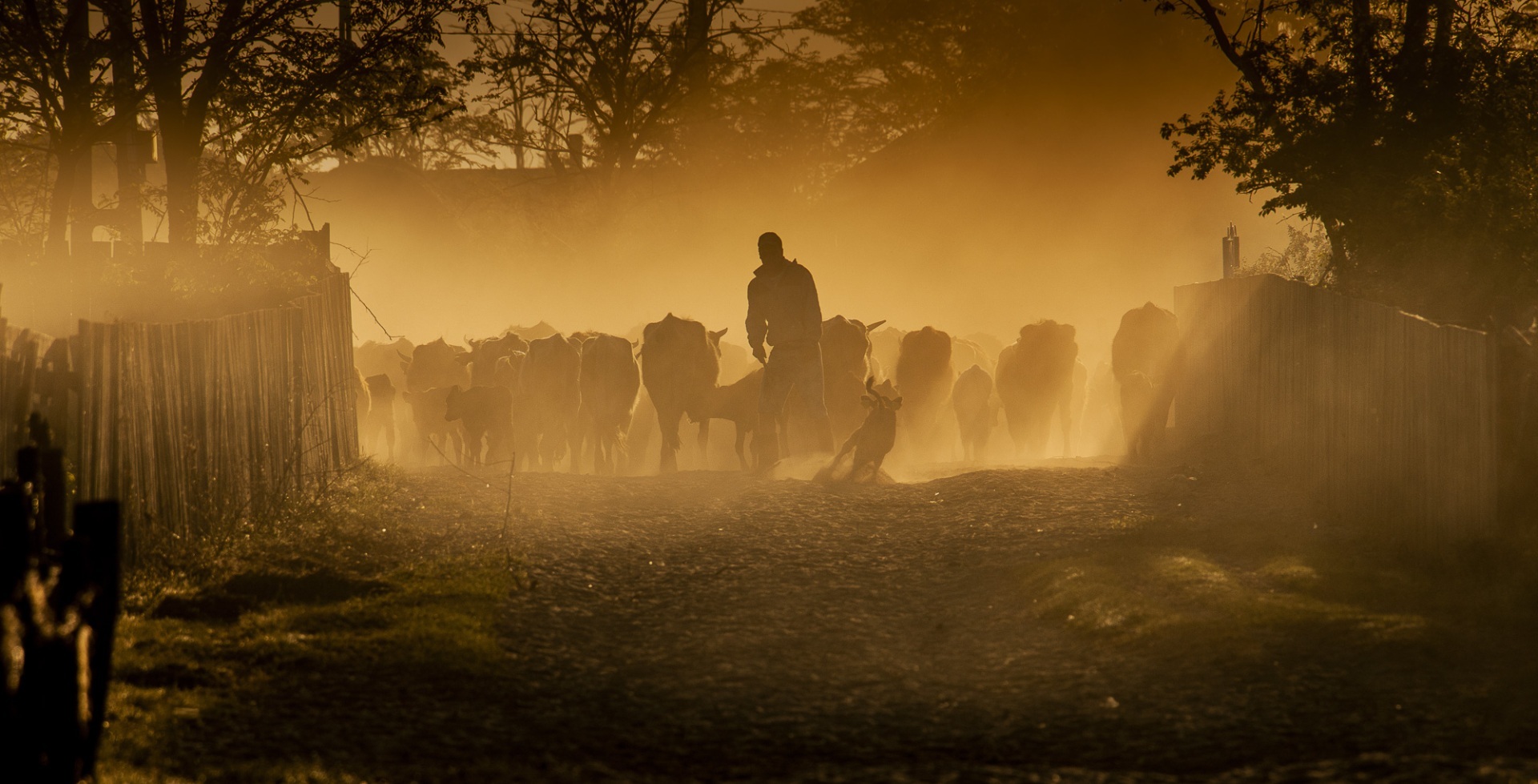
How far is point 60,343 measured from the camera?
24.2 feet

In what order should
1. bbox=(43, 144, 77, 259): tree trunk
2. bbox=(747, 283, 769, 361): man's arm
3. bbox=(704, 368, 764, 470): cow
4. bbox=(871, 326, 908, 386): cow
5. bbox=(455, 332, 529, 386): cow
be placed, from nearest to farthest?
bbox=(747, 283, 769, 361): man's arm, bbox=(43, 144, 77, 259): tree trunk, bbox=(704, 368, 764, 470): cow, bbox=(455, 332, 529, 386): cow, bbox=(871, 326, 908, 386): cow

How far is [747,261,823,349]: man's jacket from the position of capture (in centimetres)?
1509

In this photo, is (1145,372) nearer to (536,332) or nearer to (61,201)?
(536,332)

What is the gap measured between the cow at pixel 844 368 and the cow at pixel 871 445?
11.3 feet

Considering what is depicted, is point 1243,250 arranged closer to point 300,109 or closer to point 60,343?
point 300,109

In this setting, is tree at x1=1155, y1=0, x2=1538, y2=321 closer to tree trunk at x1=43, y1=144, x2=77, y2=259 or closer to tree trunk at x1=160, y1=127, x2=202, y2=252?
tree trunk at x1=160, y1=127, x2=202, y2=252

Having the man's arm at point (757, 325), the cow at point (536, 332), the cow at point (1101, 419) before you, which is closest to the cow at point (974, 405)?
the cow at point (1101, 419)

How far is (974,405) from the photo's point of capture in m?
19.2

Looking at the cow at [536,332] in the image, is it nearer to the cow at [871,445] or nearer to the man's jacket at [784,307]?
the man's jacket at [784,307]

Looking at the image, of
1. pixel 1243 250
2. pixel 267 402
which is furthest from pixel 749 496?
pixel 1243 250

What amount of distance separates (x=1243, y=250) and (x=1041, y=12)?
10248 millimetres

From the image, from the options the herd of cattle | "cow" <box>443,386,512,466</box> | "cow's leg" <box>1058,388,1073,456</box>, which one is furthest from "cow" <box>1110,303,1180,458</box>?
"cow" <box>443,386,512,466</box>

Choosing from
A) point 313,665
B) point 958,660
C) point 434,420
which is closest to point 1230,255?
point 434,420

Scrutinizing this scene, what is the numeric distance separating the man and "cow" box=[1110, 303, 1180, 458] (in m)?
4.47
